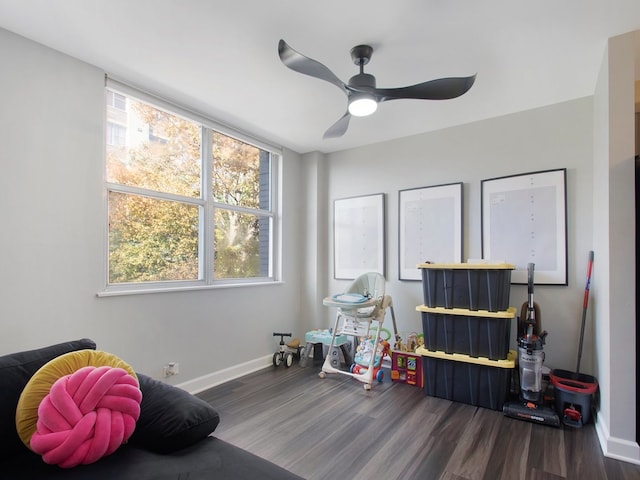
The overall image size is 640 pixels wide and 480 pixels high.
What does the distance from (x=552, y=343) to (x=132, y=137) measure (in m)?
3.88

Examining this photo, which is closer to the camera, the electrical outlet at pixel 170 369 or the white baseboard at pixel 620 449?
the white baseboard at pixel 620 449

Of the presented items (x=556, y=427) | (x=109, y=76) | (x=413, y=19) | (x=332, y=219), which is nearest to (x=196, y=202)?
(x=109, y=76)

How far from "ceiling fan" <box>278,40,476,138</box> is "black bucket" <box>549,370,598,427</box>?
7.25ft

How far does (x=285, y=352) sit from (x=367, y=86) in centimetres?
282

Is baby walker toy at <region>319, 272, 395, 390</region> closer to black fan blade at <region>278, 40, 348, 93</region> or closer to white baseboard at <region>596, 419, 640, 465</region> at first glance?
white baseboard at <region>596, 419, 640, 465</region>

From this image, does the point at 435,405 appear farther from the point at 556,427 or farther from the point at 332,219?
the point at 332,219

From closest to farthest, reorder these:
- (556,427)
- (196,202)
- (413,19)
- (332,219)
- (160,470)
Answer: (160,470)
(413,19)
(556,427)
(196,202)
(332,219)

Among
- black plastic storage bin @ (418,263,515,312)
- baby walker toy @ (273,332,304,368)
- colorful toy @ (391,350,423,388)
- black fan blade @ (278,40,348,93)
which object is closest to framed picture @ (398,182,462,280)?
black plastic storage bin @ (418,263,515,312)

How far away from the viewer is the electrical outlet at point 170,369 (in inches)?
108

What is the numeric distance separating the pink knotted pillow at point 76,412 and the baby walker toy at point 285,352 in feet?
8.02

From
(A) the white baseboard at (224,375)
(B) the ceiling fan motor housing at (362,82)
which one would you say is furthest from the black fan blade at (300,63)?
(A) the white baseboard at (224,375)

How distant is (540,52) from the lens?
7.19 ft

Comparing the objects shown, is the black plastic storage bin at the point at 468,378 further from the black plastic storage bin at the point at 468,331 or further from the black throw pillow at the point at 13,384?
the black throw pillow at the point at 13,384

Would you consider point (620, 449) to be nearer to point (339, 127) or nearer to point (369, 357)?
point (369, 357)
